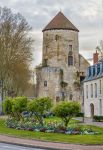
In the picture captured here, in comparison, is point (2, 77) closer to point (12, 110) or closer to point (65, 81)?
point (12, 110)

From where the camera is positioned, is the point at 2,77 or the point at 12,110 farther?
the point at 2,77

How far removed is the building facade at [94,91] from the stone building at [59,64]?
85.1ft

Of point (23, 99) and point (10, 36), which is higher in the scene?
point (10, 36)

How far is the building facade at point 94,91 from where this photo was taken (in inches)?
2653

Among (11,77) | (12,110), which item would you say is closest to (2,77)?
(11,77)

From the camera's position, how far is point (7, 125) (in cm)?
4569

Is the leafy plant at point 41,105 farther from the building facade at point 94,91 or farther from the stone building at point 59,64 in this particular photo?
the stone building at point 59,64

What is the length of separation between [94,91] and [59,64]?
33.0m

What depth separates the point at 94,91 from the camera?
70.6 metres

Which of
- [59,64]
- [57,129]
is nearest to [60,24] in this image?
[59,64]

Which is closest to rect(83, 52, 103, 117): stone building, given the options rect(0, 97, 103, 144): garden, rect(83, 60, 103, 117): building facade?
rect(83, 60, 103, 117): building facade

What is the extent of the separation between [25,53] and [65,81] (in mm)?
32430

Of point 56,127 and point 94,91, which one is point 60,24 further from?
point 56,127

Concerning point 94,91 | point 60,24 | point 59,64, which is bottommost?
point 94,91
